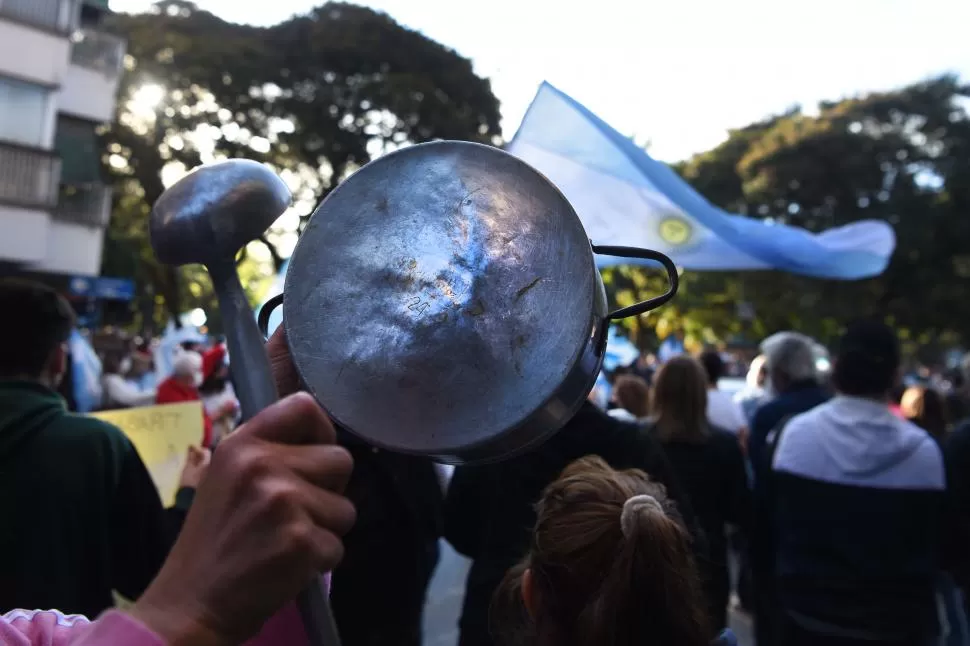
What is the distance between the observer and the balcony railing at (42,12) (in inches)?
584

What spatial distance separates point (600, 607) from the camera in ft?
4.65

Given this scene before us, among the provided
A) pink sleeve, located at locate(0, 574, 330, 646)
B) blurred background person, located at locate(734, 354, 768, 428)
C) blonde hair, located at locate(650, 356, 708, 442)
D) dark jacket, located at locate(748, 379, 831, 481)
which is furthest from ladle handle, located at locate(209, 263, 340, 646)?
blurred background person, located at locate(734, 354, 768, 428)

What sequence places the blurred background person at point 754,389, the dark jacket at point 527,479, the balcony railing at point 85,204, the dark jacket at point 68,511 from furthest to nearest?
the balcony railing at point 85,204, the blurred background person at point 754,389, the dark jacket at point 527,479, the dark jacket at point 68,511

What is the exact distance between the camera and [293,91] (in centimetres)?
1961

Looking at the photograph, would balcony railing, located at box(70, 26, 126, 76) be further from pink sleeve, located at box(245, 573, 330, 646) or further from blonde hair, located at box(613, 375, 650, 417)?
pink sleeve, located at box(245, 573, 330, 646)

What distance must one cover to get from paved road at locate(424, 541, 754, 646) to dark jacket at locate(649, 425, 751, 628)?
6.31ft

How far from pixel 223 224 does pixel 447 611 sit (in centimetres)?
505

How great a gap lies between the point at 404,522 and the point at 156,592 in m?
2.04

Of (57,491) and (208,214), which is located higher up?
(208,214)

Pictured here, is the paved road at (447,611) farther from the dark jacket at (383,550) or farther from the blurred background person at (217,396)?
the dark jacket at (383,550)

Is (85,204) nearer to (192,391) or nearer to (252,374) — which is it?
(192,391)

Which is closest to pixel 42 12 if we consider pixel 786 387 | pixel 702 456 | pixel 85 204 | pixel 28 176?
pixel 28 176

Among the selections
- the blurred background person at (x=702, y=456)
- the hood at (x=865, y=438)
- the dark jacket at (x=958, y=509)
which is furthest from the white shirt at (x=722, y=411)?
the hood at (x=865, y=438)

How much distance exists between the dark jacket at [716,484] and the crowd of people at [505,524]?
1cm
